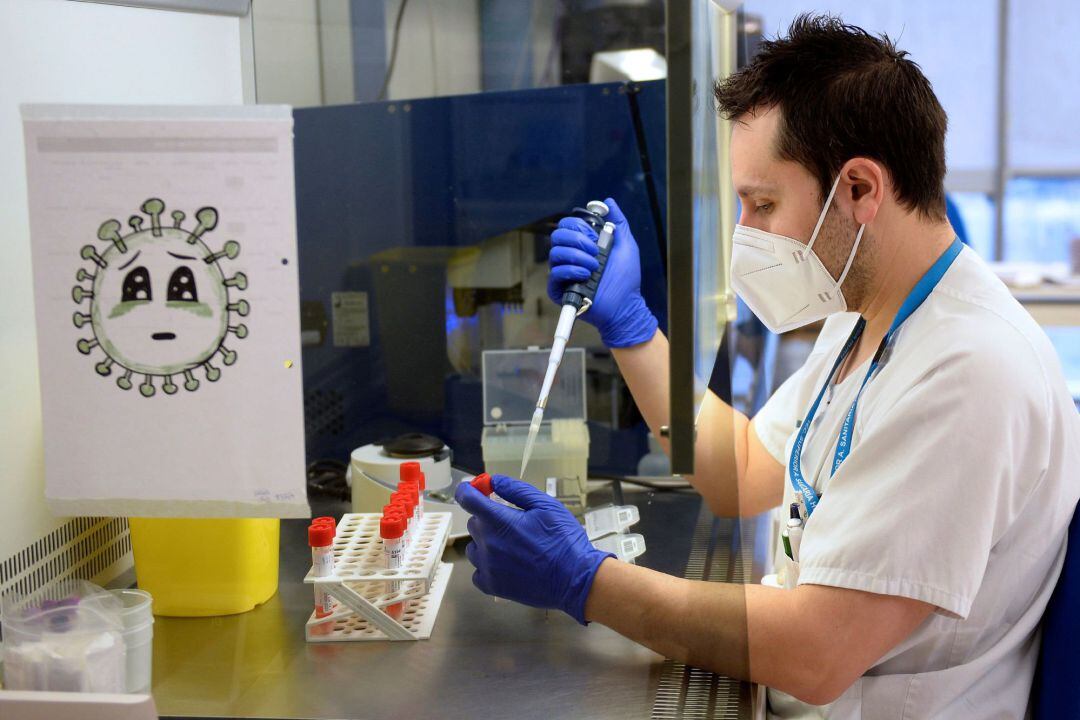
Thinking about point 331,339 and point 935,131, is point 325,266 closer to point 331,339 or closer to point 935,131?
point 331,339

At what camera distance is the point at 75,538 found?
983 mm

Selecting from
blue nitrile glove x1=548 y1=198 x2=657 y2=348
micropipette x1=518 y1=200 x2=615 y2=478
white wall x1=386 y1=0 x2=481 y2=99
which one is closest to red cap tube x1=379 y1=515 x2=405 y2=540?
micropipette x1=518 y1=200 x2=615 y2=478

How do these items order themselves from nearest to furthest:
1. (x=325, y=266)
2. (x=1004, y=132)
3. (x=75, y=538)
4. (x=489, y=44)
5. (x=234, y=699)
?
(x=234, y=699) < (x=75, y=538) < (x=325, y=266) < (x=489, y=44) < (x=1004, y=132)

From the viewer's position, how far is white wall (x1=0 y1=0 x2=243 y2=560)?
0.89 m

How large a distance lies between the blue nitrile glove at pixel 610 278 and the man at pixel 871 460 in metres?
0.21

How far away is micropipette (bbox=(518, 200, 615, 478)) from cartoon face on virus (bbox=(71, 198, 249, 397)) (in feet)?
1.99

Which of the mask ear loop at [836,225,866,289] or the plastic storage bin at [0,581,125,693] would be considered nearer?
the plastic storage bin at [0,581,125,693]

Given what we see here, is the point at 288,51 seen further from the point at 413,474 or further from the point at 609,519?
the point at 609,519

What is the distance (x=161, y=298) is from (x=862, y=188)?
2.71 feet

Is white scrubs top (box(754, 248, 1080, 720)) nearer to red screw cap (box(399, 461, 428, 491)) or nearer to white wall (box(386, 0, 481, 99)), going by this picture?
red screw cap (box(399, 461, 428, 491))

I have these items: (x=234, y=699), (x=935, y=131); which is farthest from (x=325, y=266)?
(x=935, y=131)

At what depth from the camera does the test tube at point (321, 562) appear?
100 cm

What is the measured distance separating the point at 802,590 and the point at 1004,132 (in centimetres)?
585

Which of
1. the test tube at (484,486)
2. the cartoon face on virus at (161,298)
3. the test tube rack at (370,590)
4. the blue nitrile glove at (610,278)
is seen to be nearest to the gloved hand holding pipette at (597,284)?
the blue nitrile glove at (610,278)
